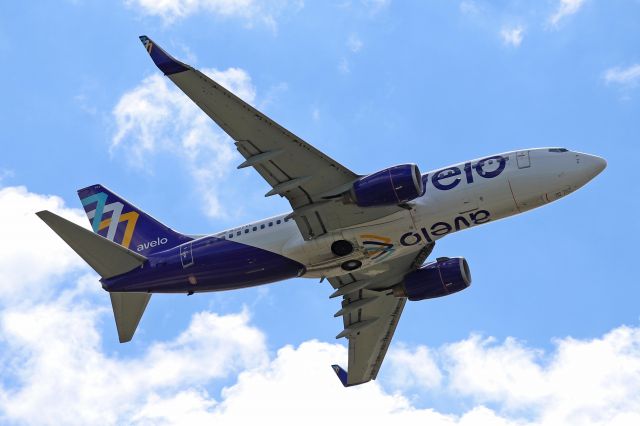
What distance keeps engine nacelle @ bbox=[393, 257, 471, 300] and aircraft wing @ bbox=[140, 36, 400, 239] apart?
7.99m

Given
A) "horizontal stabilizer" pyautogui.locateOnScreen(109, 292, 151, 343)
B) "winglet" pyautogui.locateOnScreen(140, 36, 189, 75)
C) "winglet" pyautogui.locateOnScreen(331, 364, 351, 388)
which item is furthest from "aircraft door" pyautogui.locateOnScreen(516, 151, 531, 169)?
"horizontal stabilizer" pyautogui.locateOnScreen(109, 292, 151, 343)

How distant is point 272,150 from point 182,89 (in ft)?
17.6

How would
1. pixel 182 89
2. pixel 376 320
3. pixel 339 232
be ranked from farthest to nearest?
pixel 376 320, pixel 339 232, pixel 182 89

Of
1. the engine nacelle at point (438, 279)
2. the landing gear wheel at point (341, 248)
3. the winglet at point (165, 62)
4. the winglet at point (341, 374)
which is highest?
the winglet at point (165, 62)

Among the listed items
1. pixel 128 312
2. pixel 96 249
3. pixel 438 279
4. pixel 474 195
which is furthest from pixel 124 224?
pixel 474 195

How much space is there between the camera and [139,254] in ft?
168

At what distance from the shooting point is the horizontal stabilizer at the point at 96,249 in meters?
46.8

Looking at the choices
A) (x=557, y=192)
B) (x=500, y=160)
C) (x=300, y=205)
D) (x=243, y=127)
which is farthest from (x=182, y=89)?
(x=557, y=192)

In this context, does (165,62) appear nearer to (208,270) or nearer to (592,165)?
(208,270)

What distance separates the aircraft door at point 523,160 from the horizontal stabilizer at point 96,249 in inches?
771

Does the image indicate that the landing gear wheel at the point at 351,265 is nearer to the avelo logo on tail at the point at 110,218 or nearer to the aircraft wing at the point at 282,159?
the aircraft wing at the point at 282,159

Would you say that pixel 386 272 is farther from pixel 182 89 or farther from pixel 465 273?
pixel 182 89

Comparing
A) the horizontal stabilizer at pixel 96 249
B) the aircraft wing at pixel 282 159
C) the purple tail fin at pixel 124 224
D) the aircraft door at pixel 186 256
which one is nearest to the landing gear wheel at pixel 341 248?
the aircraft wing at pixel 282 159

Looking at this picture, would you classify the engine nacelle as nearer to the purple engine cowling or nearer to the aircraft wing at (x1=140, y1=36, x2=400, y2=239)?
the aircraft wing at (x1=140, y1=36, x2=400, y2=239)
